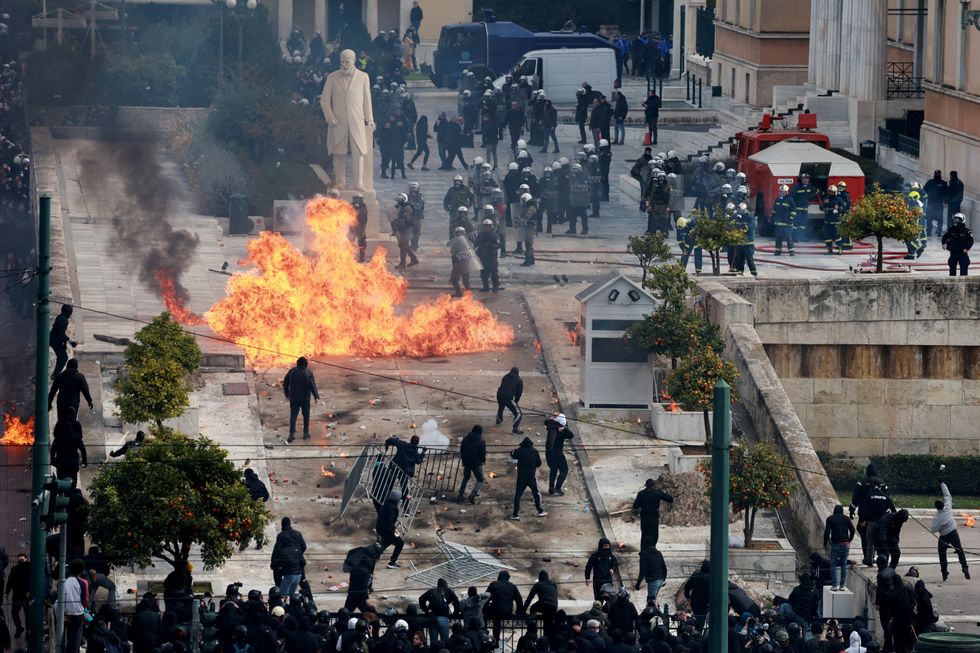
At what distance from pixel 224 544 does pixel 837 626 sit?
6.25m

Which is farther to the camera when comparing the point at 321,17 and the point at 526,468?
the point at 321,17

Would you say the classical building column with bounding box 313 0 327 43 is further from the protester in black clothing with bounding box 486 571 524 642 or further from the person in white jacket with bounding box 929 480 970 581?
the protester in black clothing with bounding box 486 571 524 642

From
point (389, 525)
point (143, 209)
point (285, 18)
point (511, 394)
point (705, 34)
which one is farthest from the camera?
point (285, 18)

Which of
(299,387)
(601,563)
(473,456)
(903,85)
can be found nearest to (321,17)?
(903,85)

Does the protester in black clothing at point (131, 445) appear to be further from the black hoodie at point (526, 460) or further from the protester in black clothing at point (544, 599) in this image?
the protester in black clothing at point (544, 599)

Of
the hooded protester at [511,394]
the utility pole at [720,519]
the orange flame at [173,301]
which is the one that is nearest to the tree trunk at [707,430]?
the hooded protester at [511,394]

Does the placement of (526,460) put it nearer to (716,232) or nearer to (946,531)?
(946,531)

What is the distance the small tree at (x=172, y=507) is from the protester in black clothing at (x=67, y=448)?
2.92 metres

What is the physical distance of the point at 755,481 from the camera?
93.9 ft

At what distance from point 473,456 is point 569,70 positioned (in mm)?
35514

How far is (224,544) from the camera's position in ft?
81.8

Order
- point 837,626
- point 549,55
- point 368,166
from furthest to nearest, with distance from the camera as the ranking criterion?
point 549,55 → point 368,166 → point 837,626

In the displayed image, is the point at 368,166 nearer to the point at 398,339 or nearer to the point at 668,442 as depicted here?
the point at 398,339

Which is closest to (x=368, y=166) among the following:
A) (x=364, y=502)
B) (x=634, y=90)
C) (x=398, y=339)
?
(x=398, y=339)
